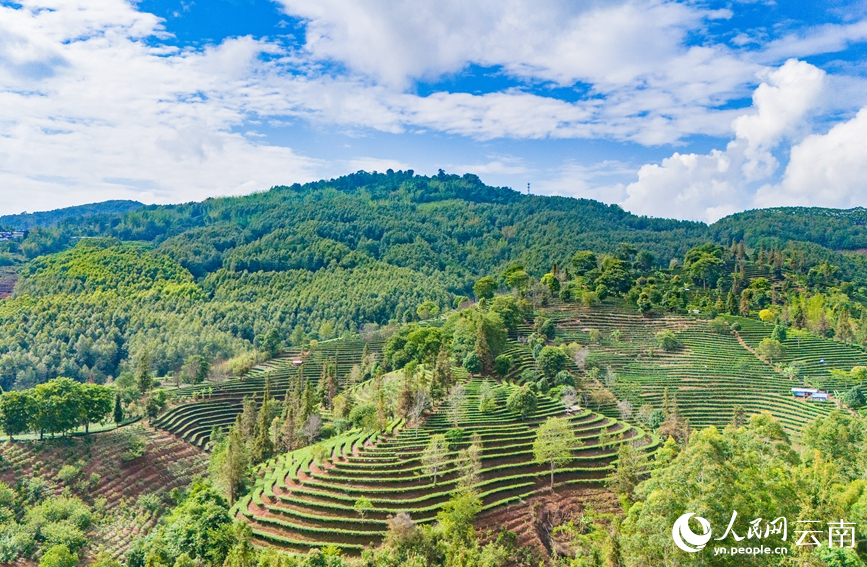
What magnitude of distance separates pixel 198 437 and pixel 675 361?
51773 mm

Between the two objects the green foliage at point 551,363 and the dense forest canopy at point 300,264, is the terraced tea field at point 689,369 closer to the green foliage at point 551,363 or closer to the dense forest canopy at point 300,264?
the green foliage at point 551,363

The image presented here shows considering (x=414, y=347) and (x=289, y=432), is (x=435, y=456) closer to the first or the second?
(x=289, y=432)

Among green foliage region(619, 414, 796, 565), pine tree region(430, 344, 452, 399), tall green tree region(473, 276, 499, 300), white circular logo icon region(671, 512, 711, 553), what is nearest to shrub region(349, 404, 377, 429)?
pine tree region(430, 344, 452, 399)

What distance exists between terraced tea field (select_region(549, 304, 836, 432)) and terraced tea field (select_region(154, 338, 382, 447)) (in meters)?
29.3

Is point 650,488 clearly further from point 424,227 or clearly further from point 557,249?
point 424,227

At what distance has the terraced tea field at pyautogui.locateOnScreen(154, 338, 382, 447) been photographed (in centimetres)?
5466

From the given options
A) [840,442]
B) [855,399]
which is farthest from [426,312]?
[840,442]

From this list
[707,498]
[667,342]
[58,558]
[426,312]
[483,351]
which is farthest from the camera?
[426,312]

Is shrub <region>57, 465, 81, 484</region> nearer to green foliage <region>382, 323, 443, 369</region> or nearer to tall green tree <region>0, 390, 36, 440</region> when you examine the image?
tall green tree <region>0, 390, 36, 440</region>

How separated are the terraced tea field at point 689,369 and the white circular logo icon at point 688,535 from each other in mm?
32338

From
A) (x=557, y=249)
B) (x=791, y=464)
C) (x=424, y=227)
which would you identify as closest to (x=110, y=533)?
(x=791, y=464)

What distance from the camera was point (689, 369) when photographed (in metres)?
57.8

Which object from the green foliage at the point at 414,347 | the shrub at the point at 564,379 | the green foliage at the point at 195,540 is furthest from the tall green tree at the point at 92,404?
the shrub at the point at 564,379

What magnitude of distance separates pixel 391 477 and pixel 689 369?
38.5m
